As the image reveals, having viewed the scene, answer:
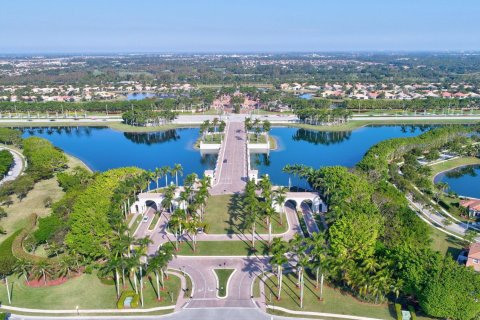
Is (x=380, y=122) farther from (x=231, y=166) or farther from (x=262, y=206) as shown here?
(x=262, y=206)

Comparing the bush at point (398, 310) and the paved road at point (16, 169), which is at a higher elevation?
the paved road at point (16, 169)

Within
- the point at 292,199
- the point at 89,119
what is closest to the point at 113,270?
the point at 292,199

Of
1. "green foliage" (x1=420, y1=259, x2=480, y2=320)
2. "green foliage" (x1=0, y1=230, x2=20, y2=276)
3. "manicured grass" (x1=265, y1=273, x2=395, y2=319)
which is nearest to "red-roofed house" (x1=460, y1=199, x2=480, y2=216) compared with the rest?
"green foliage" (x1=420, y1=259, x2=480, y2=320)

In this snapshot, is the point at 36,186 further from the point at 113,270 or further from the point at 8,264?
the point at 113,270

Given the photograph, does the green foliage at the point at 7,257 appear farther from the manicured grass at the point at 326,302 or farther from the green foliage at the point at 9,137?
the green foliage at the point at 9,137

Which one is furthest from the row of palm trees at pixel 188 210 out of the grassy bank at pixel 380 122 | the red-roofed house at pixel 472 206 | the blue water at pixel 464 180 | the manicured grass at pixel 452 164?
the grassy bank at pixel 380 122

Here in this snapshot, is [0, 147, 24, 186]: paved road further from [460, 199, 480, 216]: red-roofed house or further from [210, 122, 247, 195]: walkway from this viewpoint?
[460, 199, 480, 216]: red-roofed house

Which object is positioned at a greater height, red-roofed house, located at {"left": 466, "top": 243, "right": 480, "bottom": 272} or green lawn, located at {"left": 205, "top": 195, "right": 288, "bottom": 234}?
red-roofed house, located at {"left": 466, "top": 243, "right": 480, "bottom": 272}
